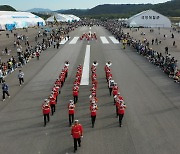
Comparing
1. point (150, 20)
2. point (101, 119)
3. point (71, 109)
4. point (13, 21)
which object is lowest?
point (101, 119)

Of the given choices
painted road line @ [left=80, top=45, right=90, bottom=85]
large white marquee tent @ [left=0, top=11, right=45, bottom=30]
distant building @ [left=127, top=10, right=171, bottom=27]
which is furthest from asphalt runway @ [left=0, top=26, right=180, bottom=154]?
distant building @ [left=127, top=10, right=171, bottom=27]

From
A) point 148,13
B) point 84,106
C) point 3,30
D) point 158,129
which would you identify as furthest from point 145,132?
point 148,13

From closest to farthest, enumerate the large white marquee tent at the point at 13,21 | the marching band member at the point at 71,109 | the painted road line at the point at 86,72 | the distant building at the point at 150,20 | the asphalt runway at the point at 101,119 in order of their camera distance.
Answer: the asphalt runway at the point at 101,119 → the marching band member at the point at 71,109 → the painted road line at the point at 86,72 → the large white marquee tent at the point at 13,21 → the distant building at the point at 150,20

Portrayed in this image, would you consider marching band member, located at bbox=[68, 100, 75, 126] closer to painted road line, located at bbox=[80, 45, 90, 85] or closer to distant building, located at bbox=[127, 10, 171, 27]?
painted road line, located at bbox=[80, 45, 90, 85]

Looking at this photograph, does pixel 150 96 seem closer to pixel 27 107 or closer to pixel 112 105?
pixel 112 105

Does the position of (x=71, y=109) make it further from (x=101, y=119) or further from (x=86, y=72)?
(x=86, y=72)

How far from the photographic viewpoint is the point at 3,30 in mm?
92375

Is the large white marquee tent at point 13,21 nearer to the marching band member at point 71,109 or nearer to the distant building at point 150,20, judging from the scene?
the distant building at point 150,20

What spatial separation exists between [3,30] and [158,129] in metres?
85.6

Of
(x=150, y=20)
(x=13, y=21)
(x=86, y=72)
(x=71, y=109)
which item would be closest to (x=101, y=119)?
(x=71, y=109)

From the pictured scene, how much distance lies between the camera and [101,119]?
16.2 metres

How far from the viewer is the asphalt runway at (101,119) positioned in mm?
12812

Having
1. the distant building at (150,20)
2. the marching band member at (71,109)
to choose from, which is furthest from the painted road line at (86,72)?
the distant building at (150,20)

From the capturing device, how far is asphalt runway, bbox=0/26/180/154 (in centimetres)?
1281
